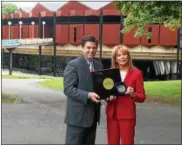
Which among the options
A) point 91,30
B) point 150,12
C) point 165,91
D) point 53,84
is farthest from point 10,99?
point 91,30

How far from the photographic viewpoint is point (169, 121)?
20.5 feet

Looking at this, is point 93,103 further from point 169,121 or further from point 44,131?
point 169,121

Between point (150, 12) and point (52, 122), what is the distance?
15.4 ft

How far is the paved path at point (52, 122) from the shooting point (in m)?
4.91

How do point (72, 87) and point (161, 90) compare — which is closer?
point (72, 87)

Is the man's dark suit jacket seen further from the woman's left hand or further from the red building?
the red building

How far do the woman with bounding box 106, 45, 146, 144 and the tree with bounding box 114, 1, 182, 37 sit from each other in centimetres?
546

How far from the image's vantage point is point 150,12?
9586mm

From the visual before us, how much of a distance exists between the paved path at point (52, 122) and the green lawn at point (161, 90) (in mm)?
378

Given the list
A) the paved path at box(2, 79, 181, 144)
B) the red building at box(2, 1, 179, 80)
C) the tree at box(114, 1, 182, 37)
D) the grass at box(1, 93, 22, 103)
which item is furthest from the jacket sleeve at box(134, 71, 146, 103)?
the red building at box(2, 1, 179, 80)

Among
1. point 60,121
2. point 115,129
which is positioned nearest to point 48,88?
point 60,121

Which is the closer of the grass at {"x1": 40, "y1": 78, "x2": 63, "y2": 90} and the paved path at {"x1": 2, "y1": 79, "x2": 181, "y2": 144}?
the paved path at {"x1": 2, "y1": 79, "x2": 181, "y2": 144}

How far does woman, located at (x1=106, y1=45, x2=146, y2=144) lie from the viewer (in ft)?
10.1

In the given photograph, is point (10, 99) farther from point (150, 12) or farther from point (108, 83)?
point (108, 83)
